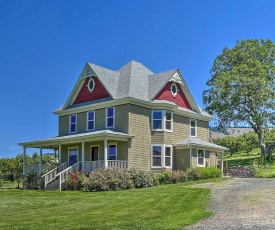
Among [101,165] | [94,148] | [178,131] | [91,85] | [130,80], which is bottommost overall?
[101,165]

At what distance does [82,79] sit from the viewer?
3147 cm

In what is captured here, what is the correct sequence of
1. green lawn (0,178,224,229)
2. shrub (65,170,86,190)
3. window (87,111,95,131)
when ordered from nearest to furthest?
green lawn (0,178,224,229), shrub (65,170,86,190), window (87,111,95,131)

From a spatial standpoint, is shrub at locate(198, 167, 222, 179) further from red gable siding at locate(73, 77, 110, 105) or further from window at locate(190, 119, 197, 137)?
red gable siding at locate(73, 77, 110, 105)

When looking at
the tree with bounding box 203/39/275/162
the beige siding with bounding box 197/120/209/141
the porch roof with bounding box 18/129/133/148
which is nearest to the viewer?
the porch roof with bounding box 18/129/133/148

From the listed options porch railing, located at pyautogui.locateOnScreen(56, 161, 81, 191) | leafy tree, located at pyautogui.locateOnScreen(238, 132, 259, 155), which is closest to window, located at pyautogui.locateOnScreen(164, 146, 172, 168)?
porch railing, located at pyautogui.locateOnScreen(56, 161, 81, 191)

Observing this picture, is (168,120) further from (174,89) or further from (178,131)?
(174,89)

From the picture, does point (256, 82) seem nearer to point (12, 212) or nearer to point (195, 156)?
point (195, 156)

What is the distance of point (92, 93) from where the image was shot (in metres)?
30.8

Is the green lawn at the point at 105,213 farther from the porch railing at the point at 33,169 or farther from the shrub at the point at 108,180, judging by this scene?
the porch railing at the point at 33,169

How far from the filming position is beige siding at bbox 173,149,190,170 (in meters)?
29.9

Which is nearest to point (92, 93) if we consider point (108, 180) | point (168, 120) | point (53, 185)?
point (168, 120)

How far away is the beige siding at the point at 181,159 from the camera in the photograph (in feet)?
98.0

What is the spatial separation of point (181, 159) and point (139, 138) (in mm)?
4273

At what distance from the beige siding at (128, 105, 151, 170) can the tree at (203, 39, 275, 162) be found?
15236 mm
